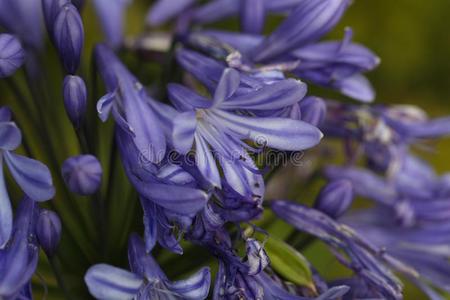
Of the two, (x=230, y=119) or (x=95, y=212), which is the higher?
(x=230, y=119)

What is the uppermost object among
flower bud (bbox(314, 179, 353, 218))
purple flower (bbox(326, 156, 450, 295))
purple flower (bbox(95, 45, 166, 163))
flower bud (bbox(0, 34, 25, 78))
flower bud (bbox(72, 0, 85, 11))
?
flower bud (bbox(72, 0, 85, 11))

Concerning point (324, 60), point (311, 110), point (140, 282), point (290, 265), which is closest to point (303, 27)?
point (324, 60)

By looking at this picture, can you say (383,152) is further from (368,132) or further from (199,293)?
(199,293)

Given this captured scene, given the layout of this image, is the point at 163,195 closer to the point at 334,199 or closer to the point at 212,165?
the point at 212,165

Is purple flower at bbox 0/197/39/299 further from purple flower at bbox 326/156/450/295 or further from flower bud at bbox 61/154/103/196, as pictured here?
purple flower at bbox 326/156/450/295

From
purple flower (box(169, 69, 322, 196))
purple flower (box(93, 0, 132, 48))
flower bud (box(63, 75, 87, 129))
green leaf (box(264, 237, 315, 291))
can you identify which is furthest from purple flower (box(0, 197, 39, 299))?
purple flower (box(93, 0, 132, 48))

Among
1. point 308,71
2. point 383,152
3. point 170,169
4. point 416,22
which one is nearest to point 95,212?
point 170,169
